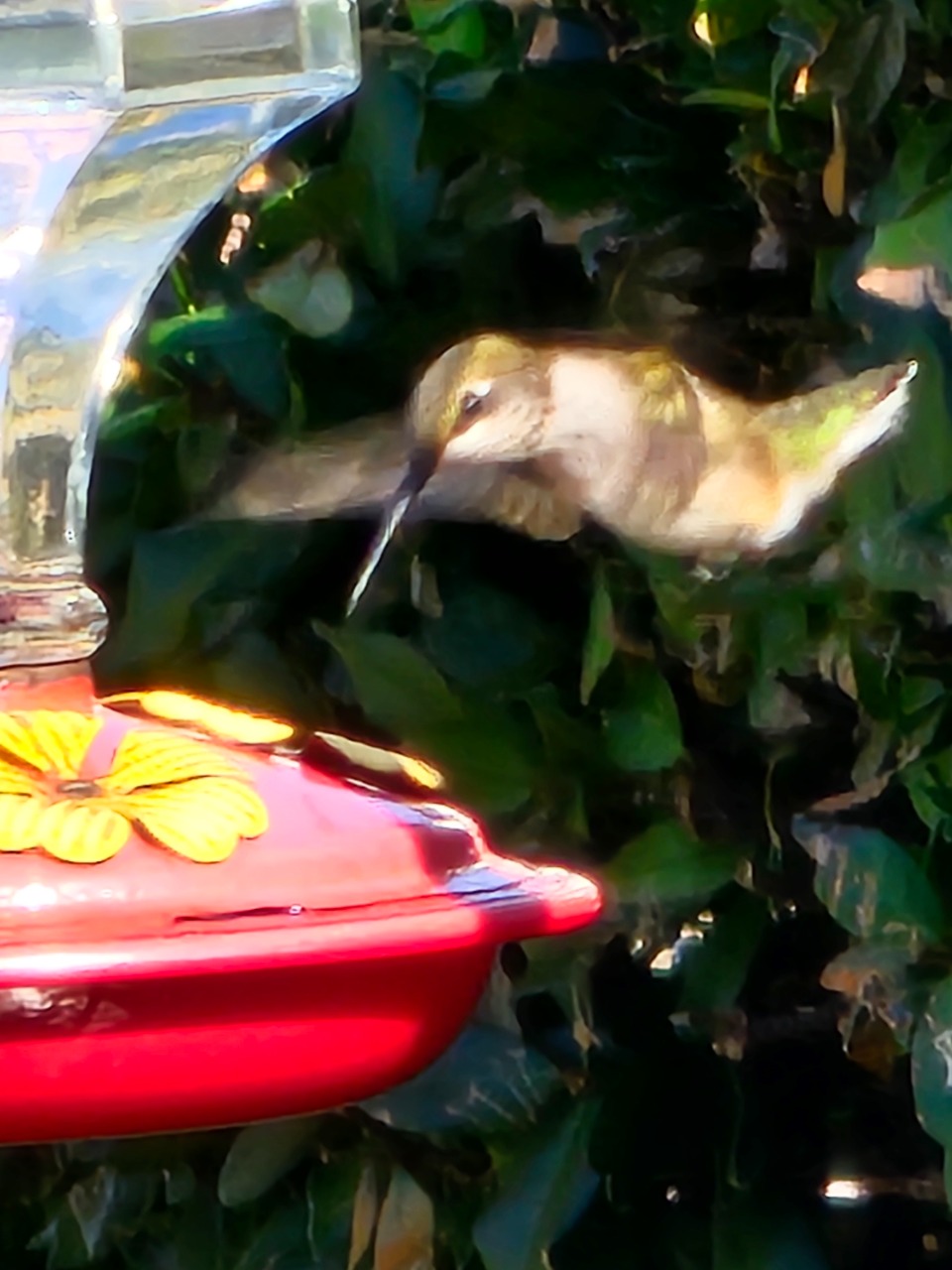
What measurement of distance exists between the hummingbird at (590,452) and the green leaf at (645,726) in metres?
0.10

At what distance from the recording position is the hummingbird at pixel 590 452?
149cm

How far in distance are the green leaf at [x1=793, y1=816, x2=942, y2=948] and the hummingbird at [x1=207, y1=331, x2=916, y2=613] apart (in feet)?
0.76

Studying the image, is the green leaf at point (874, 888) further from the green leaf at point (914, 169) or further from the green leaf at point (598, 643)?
the green leaf at point (914, 169)

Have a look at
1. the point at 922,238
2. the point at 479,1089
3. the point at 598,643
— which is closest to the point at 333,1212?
the point at 479,1089

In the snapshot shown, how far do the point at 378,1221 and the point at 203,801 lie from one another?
2.22ft

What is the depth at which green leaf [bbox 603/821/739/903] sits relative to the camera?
1437 mm

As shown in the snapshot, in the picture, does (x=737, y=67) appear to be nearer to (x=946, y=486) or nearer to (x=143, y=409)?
(x=946, y=486)

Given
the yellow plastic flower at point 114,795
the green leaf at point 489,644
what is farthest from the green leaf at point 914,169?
the yellow plastic flower at point 114,795

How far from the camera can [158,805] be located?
3.24ft

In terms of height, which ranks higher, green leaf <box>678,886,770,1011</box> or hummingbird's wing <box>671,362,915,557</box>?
hummingbird's wing <box>671,362,915,557</box>

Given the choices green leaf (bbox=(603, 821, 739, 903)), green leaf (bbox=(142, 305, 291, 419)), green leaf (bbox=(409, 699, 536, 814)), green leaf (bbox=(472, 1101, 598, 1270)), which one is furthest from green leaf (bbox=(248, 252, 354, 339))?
green leaf (bbox=(472, 1101, 598, 1270))

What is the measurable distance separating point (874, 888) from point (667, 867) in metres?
0.14

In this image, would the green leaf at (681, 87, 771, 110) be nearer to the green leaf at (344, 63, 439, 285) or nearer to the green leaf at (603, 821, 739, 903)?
the green leaf at (344, 63, 439, 285)

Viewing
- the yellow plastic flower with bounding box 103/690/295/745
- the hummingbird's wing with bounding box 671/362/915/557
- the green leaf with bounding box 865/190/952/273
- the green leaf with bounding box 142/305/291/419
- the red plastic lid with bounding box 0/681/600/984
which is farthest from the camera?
the green leaf with bounding box 142/305/291/419
